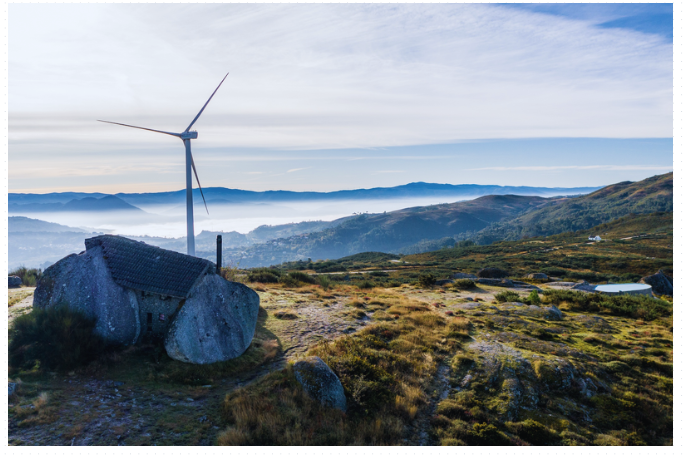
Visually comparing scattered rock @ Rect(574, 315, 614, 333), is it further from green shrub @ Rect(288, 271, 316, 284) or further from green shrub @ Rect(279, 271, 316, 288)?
green shrub @ Rect(288, 271, 316, 284)

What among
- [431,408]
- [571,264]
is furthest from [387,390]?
[571,264]

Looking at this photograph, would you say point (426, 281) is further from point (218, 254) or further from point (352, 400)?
point (352, 400)

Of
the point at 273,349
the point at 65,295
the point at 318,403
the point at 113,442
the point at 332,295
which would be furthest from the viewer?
the point at 332,295

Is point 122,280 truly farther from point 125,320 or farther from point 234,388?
point 234,388

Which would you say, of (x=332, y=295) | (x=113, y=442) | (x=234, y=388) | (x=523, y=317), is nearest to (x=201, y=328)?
(x=234, y=388)

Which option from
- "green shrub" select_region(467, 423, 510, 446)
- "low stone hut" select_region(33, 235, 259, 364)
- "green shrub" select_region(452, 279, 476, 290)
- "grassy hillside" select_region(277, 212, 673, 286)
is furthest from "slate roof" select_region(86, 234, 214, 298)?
"grassy hillside" select_region(277, 212, 673, 286)

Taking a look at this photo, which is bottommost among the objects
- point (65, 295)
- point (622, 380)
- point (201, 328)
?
point (622, 380)

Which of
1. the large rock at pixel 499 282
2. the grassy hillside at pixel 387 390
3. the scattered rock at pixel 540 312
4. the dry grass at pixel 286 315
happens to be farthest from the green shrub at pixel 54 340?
the large rock at pixel 499 282

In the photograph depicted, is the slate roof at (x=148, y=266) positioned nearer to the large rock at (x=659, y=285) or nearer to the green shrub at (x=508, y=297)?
the green shrub at (x=508, y=297)
